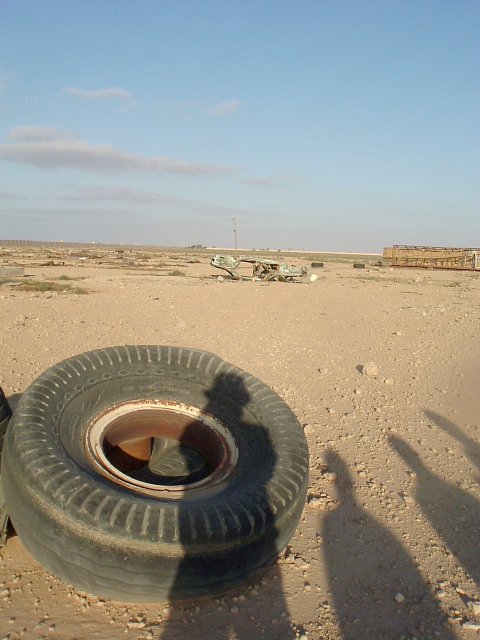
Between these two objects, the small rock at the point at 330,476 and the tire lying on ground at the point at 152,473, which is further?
the small rock at the point at 330,476

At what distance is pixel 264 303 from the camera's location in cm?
1173

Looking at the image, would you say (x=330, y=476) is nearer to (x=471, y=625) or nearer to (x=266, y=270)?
(x=471, y=625)

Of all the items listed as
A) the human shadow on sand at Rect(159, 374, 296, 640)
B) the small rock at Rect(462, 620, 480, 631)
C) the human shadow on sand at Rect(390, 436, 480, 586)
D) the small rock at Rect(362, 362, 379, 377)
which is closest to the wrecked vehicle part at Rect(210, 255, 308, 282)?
the small rock at Rect(362, 362, 379, 377)

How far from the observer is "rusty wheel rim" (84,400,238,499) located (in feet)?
10.3

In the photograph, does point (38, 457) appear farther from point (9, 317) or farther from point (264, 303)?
point (264, 303)

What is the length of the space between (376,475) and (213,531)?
2.07 m

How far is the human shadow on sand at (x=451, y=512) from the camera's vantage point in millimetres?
3047

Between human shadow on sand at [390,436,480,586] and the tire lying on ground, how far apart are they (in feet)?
3.81

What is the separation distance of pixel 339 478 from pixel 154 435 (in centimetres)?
156

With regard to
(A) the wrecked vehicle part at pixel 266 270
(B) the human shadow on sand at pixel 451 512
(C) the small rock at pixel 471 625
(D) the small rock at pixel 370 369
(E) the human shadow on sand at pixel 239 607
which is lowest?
(C) the small rock at pixel 471 625

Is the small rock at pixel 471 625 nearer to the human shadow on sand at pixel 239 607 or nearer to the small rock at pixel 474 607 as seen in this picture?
the small rock at pixel 474 607

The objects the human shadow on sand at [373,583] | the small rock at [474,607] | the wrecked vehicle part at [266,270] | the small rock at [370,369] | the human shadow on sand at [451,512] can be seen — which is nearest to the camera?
the human shadow on sand at [373,583]

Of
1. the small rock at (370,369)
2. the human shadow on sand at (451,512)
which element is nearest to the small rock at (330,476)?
the human shadow on sand at (451,512)

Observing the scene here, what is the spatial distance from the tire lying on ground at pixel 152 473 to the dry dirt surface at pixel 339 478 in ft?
0.63
